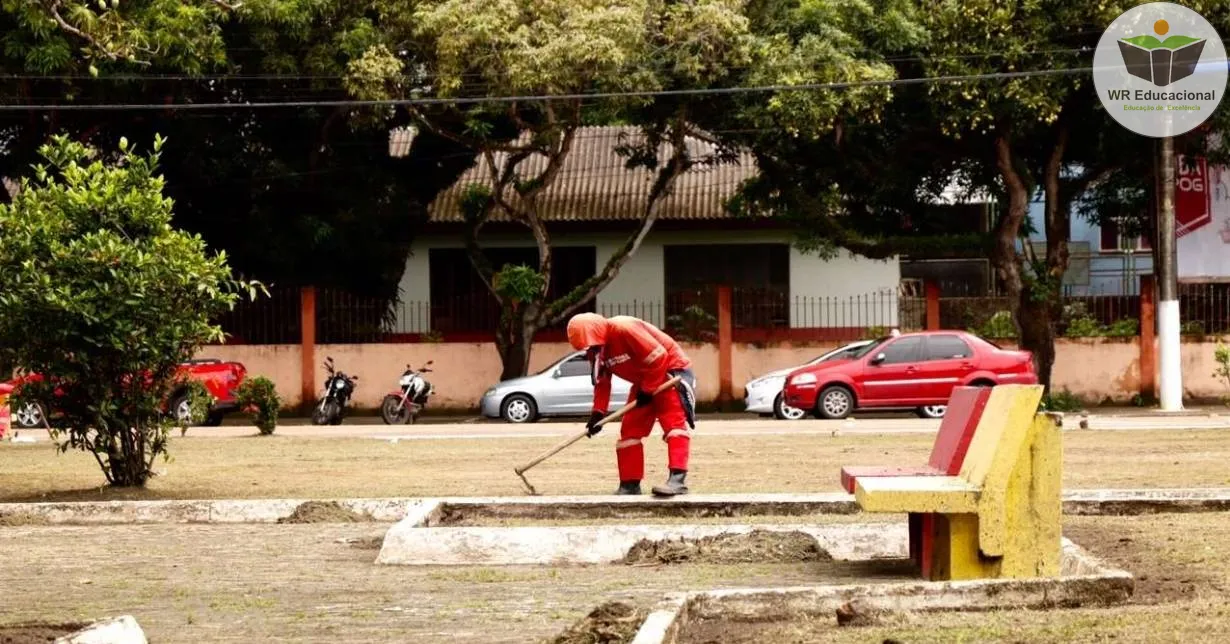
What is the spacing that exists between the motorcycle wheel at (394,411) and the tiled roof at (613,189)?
671cm

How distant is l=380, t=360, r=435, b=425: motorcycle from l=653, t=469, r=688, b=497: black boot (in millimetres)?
19146

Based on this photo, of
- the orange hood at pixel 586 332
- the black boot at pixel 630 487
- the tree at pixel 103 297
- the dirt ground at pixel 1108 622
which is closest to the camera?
the dirt ground at pixel 1108 622

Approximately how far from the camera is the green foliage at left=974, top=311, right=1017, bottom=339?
33500 millimetres

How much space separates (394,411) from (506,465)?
13761mm

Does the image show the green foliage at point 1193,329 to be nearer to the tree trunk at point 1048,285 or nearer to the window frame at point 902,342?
the tree trunk at point 1048,285

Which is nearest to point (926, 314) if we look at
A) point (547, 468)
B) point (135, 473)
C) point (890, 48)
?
point (890, 48)

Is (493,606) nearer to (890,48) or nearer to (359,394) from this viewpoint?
(890,48)

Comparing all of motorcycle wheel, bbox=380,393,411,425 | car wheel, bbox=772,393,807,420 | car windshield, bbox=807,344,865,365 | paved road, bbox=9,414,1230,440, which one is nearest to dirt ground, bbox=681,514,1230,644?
paved road, bbox=9,414,1230,440

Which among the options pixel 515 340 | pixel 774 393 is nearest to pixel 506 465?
pixel 774 393

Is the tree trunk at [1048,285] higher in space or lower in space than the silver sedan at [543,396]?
higher

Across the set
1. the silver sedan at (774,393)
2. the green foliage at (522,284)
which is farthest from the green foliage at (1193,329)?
the green foliage at (522,284)

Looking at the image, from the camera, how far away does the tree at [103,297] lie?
13.0 meters

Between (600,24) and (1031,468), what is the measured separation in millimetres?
21177

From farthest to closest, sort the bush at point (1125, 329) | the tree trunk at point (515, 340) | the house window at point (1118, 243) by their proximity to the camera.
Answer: the house window at point (1118, 243) < the bush at point (1125, 329) < the tree trunk at point (515, 340)
